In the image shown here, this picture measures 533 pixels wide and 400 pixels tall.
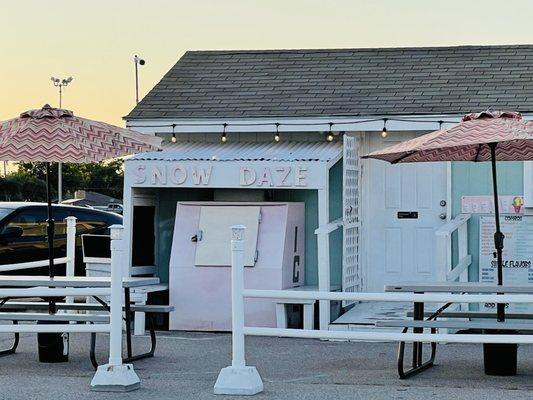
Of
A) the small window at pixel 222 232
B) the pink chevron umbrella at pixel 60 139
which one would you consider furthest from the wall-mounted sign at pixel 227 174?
the pink chevron umbrella at pixel 60 139

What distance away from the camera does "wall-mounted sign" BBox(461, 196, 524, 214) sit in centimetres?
1476

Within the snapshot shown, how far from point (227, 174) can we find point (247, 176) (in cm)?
25

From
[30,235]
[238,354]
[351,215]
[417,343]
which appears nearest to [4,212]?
[30,235]

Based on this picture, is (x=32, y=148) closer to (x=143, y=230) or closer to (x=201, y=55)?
(x=143, y=230)

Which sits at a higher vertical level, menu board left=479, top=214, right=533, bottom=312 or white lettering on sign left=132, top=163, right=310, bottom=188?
white lettering on sign left=132, top=163, right=310, bottom=188

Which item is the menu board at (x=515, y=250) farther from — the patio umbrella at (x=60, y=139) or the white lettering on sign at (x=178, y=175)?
the patio umbrella at (x=60, y=139)

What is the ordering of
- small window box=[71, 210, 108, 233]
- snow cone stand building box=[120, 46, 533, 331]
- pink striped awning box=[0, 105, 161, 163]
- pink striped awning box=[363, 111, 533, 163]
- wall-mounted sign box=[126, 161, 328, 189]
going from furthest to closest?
1. small window box=[71, 210, 108, 233]
2. snow cone stand building box=[120, 46, 533, 331]
3. wall-mounted sign box=[126, 161, 328, 189]
4. pink striped awning box=[0, 105, 161, 163]
5. pink striped awning box=[363, 111, 533, 163]

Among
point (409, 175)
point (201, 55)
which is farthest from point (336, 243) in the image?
point (201, 55)

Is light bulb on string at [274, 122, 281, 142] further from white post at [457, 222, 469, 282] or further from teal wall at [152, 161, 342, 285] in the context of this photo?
white post at [457, 222, 469, 282]

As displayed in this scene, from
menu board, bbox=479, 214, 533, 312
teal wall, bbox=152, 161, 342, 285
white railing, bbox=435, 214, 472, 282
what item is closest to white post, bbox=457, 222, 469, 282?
white railing, bbox=435, 214, 472, 282

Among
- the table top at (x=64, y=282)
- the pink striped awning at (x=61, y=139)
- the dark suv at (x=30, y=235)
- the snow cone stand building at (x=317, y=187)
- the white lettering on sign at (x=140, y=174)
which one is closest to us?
the table top at (x=64, y=282)

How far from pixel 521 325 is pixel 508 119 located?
1982mm

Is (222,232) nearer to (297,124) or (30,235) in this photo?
(297,124)

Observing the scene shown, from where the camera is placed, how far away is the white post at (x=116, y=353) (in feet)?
32.1
